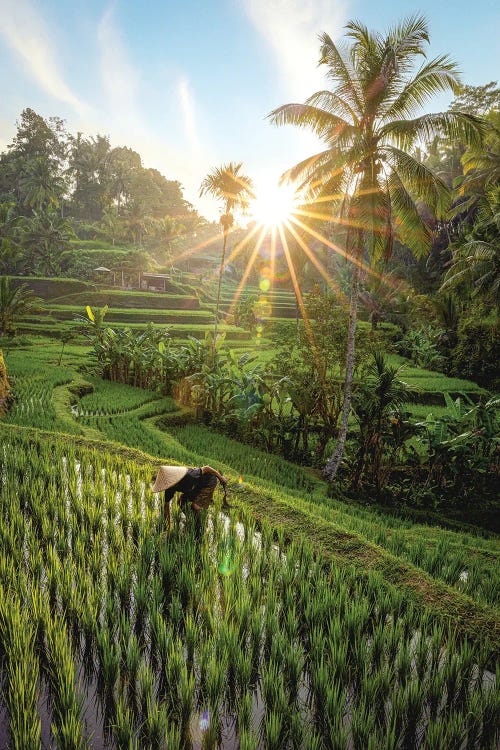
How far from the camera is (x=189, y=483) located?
3.19m

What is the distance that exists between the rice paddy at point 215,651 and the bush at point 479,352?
12.7m

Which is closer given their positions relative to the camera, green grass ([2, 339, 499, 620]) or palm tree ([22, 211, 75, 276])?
green grass ([2, 339, 499, 620])

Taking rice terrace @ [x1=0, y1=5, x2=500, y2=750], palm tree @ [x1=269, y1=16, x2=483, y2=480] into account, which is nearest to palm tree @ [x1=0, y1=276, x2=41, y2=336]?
rice terrace @ [x1=0, y1=5, x2=500, y2=750]

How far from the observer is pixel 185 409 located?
27.8ft

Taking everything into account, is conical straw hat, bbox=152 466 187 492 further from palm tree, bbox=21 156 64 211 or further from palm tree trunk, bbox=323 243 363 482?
palm tree, bbox=21 156 64 211

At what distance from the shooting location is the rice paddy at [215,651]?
1.68 metres

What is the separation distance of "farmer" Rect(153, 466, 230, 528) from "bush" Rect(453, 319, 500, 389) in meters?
12.5

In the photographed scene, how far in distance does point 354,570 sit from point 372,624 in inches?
17.7

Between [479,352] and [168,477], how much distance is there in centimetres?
1429

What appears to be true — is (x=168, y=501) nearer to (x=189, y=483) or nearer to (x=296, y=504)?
(x=189, y=483)

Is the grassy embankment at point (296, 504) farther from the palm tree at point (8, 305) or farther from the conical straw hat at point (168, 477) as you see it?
the palm tree at point (8, 305)

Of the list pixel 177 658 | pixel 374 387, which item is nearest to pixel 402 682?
pixel 177 658

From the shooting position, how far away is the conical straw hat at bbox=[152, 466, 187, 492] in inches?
114

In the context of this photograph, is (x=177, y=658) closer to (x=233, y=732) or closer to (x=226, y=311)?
(x=233, y=732)
